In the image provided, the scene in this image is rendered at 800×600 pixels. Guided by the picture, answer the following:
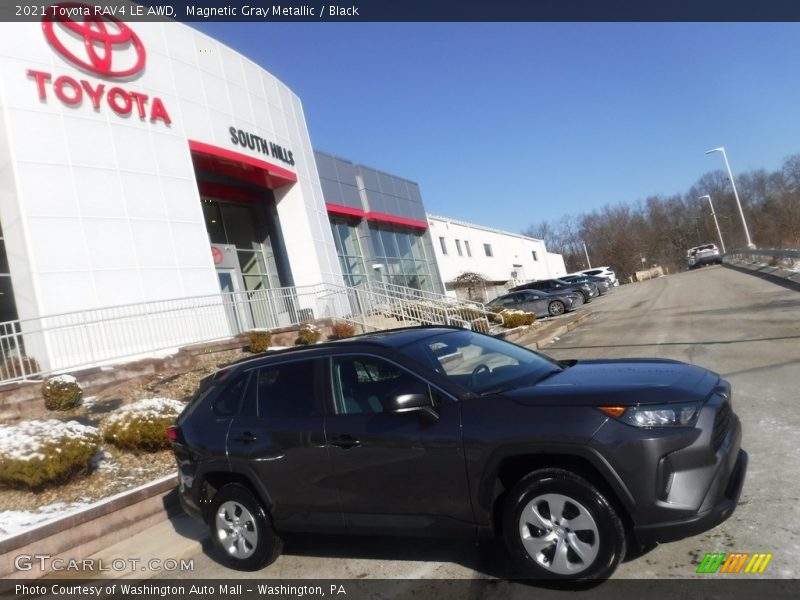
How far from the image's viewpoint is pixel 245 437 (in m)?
4.65

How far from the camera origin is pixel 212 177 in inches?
802

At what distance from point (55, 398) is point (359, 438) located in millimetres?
7823

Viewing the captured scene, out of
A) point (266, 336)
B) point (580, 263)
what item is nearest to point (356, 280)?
point (266, 336)

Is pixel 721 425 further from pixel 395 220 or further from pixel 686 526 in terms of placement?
pixel 395 220

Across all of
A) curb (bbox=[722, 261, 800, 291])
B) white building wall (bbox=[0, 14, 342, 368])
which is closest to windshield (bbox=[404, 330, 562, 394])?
white building wall (bbox=[0, 14, 342, 368])

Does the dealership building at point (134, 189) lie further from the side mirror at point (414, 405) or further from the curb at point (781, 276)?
the curb at point (781, 276)

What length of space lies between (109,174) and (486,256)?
36566mm

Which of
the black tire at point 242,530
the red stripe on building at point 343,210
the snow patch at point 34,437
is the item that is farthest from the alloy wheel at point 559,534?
the red stripe on building at point 343,210

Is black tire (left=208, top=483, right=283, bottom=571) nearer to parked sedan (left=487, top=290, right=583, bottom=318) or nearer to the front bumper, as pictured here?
the front bumper

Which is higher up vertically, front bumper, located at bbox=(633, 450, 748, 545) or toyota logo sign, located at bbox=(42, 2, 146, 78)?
toyota logo sign, located at bbox=(42, 2, 146, 78)

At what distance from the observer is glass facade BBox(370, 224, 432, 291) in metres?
29.8

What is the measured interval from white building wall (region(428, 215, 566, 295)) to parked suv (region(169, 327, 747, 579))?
32.0 m

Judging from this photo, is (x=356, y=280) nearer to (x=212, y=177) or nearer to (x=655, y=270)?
(x=212, y=177)

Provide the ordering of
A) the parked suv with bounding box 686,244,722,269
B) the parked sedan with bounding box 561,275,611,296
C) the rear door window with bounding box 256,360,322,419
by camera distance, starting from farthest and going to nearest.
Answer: the parked suv with bounding box 686,244,722,269
the parked sedan with bounding box 561,275,611,296
the rear door window with bounding box 256,360,322,419
